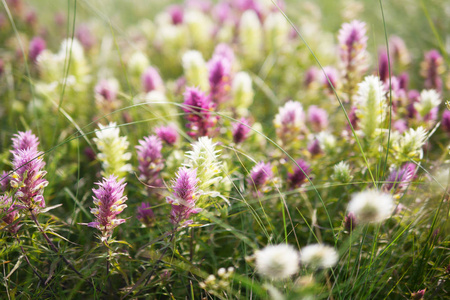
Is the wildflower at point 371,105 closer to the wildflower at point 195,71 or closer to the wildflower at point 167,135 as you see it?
the wildflower at point 167,135

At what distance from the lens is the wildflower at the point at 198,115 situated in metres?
1.74

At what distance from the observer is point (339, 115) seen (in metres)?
2.93

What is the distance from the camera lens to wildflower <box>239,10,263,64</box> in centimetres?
324

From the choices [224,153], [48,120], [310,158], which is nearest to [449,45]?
[310,158]

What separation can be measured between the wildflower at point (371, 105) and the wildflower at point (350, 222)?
532 mm

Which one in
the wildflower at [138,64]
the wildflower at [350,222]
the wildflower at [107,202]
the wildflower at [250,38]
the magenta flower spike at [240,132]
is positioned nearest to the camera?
the wildflower at [107,202]

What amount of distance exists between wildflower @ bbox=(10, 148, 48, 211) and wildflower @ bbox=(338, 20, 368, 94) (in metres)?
1.74

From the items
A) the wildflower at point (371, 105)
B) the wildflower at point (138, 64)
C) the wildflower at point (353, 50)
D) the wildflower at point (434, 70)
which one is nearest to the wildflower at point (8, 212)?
the wildflower at point (371, 105)

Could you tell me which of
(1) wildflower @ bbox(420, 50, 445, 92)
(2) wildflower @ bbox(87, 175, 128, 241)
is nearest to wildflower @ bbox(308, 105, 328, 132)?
(1) wildflower @ bbox(420, 50, 445, 92)

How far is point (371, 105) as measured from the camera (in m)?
1.78

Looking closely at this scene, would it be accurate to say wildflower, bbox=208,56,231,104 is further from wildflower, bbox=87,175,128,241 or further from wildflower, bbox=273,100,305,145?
wildflower, bbox=87,175,128,241

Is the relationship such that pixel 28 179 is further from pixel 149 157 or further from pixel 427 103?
pixel 427 103

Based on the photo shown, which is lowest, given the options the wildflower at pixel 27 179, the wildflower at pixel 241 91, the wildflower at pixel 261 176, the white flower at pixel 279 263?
the white flower at pixel 279 263

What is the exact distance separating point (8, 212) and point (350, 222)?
4.54 ft
